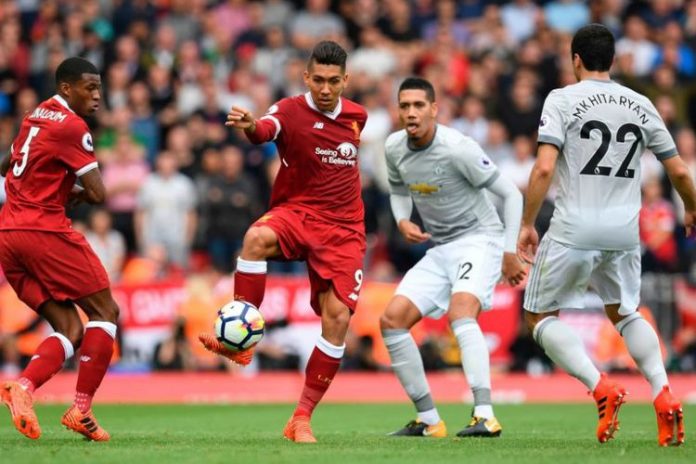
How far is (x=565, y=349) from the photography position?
9.97m

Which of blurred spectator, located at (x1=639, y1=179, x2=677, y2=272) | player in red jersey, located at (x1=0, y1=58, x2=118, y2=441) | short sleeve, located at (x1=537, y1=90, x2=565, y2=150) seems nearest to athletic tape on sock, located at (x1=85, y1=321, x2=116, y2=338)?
player in red jersey, located at (x1=0, y1=58, x2=118, y2=441)

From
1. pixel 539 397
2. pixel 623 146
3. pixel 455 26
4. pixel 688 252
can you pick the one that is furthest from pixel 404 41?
pixel 623 146

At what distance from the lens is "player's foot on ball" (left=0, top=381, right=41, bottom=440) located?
937cm

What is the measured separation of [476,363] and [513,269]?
891 millimetres

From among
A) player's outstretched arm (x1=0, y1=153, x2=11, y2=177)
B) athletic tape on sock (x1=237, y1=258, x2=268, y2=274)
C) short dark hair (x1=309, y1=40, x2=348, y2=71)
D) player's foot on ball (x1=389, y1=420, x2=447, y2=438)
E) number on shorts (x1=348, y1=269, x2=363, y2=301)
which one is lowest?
player's foot on ball (x1=389, y1=420, x2=447, y2=438)

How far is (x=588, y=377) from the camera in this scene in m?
9.83

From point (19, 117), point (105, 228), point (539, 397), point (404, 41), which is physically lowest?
point (539, 397)

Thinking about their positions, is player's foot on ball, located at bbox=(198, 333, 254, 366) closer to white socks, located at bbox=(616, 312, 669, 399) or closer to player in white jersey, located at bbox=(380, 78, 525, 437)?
player in white jersey, located at bbox=(380, 78, 525, 437)

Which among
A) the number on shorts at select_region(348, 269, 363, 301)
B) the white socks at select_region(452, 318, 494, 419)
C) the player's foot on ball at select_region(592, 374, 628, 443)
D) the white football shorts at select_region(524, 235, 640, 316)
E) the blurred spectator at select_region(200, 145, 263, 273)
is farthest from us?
the blurred spectator at select_region(200, 145, 263, 273)

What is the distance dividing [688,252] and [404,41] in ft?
20.7

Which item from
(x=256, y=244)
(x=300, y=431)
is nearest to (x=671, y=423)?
(x=300, y=431)

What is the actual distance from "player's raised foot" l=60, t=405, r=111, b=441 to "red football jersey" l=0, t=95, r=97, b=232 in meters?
1.31

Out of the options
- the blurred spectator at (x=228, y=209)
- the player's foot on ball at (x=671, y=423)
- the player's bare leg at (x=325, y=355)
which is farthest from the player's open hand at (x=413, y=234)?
the blurred spectator at (x=228, y=209)

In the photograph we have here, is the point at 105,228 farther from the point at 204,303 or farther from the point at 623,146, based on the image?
the point at 623,146
